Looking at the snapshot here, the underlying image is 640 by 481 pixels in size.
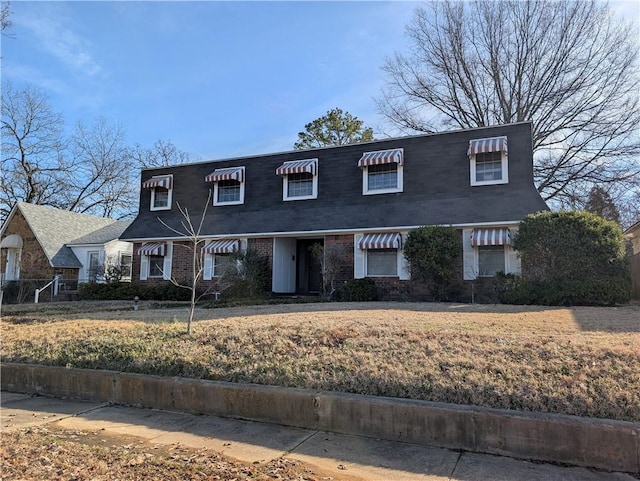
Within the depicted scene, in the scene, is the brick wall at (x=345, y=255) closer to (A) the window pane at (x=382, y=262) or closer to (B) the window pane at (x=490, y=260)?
(A) the window pane at (x=382, y=262)

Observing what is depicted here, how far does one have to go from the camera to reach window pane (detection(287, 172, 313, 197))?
1744 centimetres

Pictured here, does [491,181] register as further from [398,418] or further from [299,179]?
[398,418]

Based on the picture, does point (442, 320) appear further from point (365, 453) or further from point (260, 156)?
point (260, 156)

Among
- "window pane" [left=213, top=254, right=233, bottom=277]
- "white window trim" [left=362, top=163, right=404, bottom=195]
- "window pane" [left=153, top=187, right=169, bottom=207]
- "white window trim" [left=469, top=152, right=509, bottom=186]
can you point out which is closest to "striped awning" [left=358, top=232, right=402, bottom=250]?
"white window trim" [left=362, top=163, right=404, bottom=195]

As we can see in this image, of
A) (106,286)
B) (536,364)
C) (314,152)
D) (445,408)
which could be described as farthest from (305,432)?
(106,286)

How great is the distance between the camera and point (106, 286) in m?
18.8

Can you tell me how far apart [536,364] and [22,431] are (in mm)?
5696

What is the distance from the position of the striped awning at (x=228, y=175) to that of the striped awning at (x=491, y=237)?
9.63m

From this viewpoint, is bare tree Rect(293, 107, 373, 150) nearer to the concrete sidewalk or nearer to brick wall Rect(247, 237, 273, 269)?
brick wall Rect(247, 237, 273, 269)

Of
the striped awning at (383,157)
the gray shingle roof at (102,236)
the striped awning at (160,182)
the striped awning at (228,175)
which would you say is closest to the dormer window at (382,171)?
the striped awning at (383,157)

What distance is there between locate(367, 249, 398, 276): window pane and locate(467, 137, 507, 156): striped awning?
4.23m

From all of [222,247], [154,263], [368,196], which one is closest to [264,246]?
[222,247]

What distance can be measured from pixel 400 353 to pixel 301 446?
190 cm

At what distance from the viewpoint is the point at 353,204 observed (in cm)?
1620
